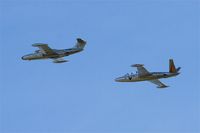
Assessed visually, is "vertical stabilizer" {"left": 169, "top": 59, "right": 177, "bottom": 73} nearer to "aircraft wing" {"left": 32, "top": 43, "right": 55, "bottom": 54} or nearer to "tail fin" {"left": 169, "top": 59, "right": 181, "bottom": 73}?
"tail fin" {"left": 169, "top": 59, "right": 181, "bottom": 73}

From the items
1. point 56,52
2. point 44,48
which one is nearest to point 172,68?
point 56,52

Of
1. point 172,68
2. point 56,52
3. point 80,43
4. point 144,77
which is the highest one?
point 80,43

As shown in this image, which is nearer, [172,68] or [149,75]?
[172,68]

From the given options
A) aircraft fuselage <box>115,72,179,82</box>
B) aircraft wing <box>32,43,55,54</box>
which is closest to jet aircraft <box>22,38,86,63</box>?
aircraft wing <box>32,43,55,54</box>

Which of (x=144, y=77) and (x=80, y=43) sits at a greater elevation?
(x=80, y=43)

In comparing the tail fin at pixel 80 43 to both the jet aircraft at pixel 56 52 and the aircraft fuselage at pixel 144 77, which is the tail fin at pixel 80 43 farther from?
the aircraft fuselage at pixel 144 77

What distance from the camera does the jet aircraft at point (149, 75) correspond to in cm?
12350

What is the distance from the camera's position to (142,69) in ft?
413

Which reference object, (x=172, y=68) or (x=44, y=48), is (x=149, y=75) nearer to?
(x=172, y=68)

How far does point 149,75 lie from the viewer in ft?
411

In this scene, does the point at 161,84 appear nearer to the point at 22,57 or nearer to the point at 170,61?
the point at 170,61

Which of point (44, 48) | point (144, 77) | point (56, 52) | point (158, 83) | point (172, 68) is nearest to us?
point (172, 68)

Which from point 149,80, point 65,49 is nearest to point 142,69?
point 149,80

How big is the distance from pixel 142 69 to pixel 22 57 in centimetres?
A: 1656
